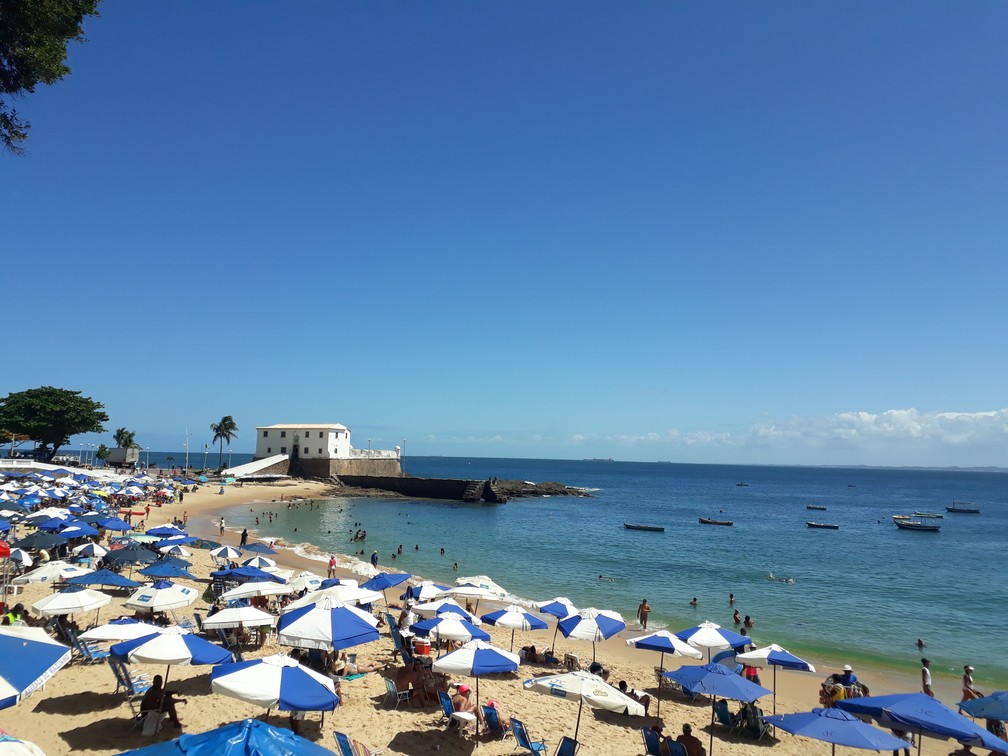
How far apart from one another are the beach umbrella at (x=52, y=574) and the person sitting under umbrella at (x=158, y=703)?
767cm

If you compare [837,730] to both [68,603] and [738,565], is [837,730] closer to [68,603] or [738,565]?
[68,603]

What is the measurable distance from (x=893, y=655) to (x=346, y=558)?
2454 centimetres

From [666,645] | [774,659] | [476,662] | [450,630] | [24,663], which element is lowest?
[774,659]

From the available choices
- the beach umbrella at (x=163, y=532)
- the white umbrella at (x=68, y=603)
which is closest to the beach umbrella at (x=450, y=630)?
the white umbrella at (x=68, y=603)

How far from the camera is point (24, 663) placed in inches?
223

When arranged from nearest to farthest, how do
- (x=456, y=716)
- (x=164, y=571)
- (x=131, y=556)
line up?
(x=456, y=716) → (x=164, y=571) → (x=131, y=556)

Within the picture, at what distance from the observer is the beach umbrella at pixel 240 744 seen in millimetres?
4918

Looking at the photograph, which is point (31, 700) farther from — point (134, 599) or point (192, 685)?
point (134, 599)

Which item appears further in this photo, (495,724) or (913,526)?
(913,526)

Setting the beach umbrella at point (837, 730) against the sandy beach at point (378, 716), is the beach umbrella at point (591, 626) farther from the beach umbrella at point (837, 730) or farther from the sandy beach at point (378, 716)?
the beach umbrella at point (837, 730)

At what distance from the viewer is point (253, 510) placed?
5147cm

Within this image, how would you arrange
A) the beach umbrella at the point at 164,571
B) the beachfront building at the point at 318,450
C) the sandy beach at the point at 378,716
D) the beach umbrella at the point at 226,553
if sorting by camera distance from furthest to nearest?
the beachfront building at the point at 318,450, the beach umbrella at the point at 226,553, the beach umbrella at the point at 164,571, the sandy beach at the point at 378,716

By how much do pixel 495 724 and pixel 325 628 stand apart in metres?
3.24

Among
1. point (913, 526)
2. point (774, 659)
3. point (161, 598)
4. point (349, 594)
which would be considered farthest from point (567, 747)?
point (913, 526)
